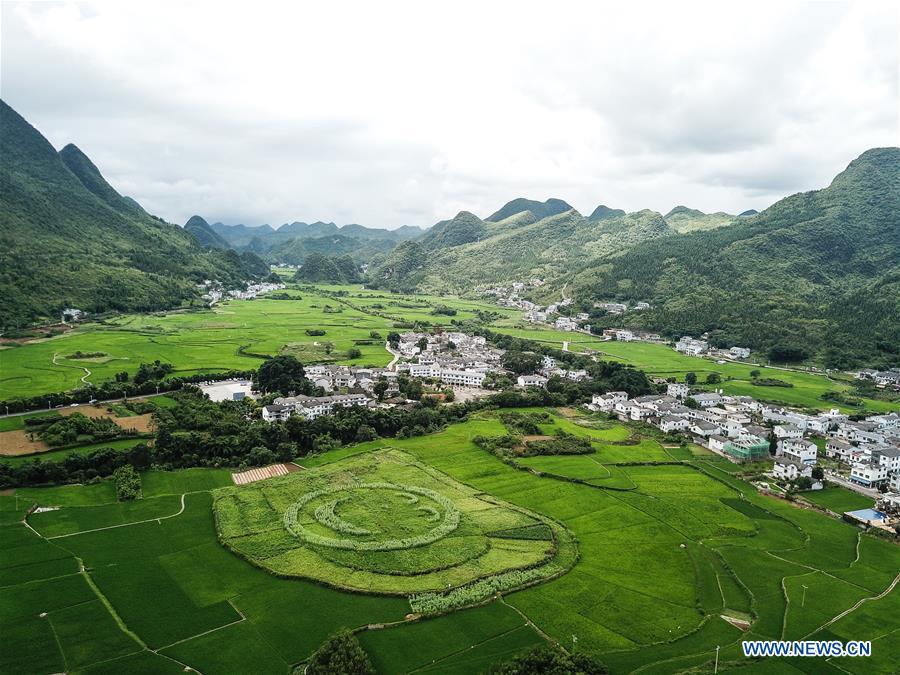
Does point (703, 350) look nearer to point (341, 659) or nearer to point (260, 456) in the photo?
point (260, 456)

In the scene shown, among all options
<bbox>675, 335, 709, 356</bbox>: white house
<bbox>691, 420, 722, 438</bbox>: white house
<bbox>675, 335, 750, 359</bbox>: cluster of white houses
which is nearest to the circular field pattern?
<bbox>691, 420, 722, 438</bbox>: white house

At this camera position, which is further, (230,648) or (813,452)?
(813,452)

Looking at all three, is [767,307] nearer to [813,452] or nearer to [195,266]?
[813,452]

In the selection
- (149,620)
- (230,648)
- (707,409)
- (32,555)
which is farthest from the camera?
(707,409)

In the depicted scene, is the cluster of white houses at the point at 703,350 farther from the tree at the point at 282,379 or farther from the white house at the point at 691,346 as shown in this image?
the tree at the point at 282,379

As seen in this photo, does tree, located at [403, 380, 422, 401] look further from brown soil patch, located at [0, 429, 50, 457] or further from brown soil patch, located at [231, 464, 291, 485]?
brown soil patch, located at [0, 429, 50, 457]

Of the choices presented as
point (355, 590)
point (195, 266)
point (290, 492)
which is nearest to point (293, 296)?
point (195, 266)

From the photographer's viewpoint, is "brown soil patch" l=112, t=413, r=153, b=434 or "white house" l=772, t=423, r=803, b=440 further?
"white house" l=772, t=423, r=803, b=440
